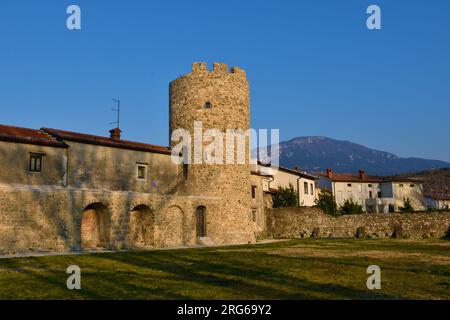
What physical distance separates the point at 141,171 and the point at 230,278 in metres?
17.3

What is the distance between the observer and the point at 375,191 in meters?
75.1

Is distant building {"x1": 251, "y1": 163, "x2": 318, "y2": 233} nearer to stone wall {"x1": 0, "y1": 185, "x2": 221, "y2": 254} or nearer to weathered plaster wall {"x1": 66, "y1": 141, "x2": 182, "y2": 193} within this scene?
stone wall {"x1": 0, "y1": 185, "x2": 221, "y2": 254}

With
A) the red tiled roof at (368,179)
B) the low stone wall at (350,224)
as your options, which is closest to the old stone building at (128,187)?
the low stone wall at (350,224)

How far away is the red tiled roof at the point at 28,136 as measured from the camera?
22.3 m

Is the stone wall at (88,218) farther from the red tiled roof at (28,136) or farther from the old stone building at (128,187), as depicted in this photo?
the red tiled roof at (28,136)

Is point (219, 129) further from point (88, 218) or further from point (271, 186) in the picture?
point (271, 186)

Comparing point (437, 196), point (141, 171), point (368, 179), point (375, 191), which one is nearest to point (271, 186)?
point (141, 171)

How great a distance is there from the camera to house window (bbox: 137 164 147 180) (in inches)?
1102

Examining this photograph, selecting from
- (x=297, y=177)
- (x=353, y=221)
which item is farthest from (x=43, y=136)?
(x=297, y=177)

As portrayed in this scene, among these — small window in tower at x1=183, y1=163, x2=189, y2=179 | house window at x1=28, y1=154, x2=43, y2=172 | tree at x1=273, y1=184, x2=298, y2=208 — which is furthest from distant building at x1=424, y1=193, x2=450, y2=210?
house window at x1=28, y1=154, x2=43, y2=172

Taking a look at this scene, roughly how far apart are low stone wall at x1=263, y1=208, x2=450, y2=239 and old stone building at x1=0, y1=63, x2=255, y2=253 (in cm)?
605

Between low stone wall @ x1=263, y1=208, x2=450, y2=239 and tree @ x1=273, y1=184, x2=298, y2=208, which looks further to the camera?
tree @ x1=273, y1=184, x2=298, y2=208

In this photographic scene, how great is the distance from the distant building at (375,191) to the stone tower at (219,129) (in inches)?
1712

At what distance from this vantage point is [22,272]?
13.8 meters
